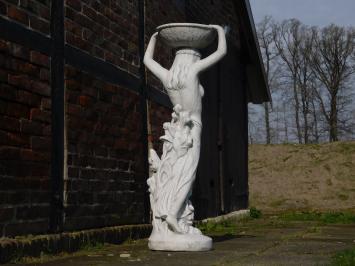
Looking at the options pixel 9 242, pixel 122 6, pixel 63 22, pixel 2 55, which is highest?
pixel 122 6

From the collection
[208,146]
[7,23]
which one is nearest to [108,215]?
[7,23]

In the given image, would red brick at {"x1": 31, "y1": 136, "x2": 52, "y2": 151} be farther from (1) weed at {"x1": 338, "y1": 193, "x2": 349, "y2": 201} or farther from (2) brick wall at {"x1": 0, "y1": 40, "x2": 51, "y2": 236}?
(1) weed at {"x1": 338, "y1": 193, "x2": 349, "y2": 201}

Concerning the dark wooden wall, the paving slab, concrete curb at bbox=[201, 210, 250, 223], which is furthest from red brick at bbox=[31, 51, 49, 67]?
concrete curb at bbox=[201, 210, 250, 223]

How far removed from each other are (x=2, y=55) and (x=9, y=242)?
1551mm

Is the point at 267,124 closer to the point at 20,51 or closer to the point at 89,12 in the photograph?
the point at 89,12

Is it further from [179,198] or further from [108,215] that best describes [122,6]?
[179,198]

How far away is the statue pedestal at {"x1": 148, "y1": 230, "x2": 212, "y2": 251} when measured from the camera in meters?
6.09

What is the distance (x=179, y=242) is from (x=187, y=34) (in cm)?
203

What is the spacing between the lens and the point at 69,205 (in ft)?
21.8

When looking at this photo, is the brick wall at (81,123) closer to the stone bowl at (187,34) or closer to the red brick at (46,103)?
the red brick at (46,103)

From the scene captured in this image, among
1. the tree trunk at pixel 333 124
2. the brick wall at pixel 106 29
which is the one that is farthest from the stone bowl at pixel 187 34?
the tree trunk at pixel 333 124

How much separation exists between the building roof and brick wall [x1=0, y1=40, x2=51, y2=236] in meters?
9.79

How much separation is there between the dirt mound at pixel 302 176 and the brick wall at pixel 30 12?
54.5ft

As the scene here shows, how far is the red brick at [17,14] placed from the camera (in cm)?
569
